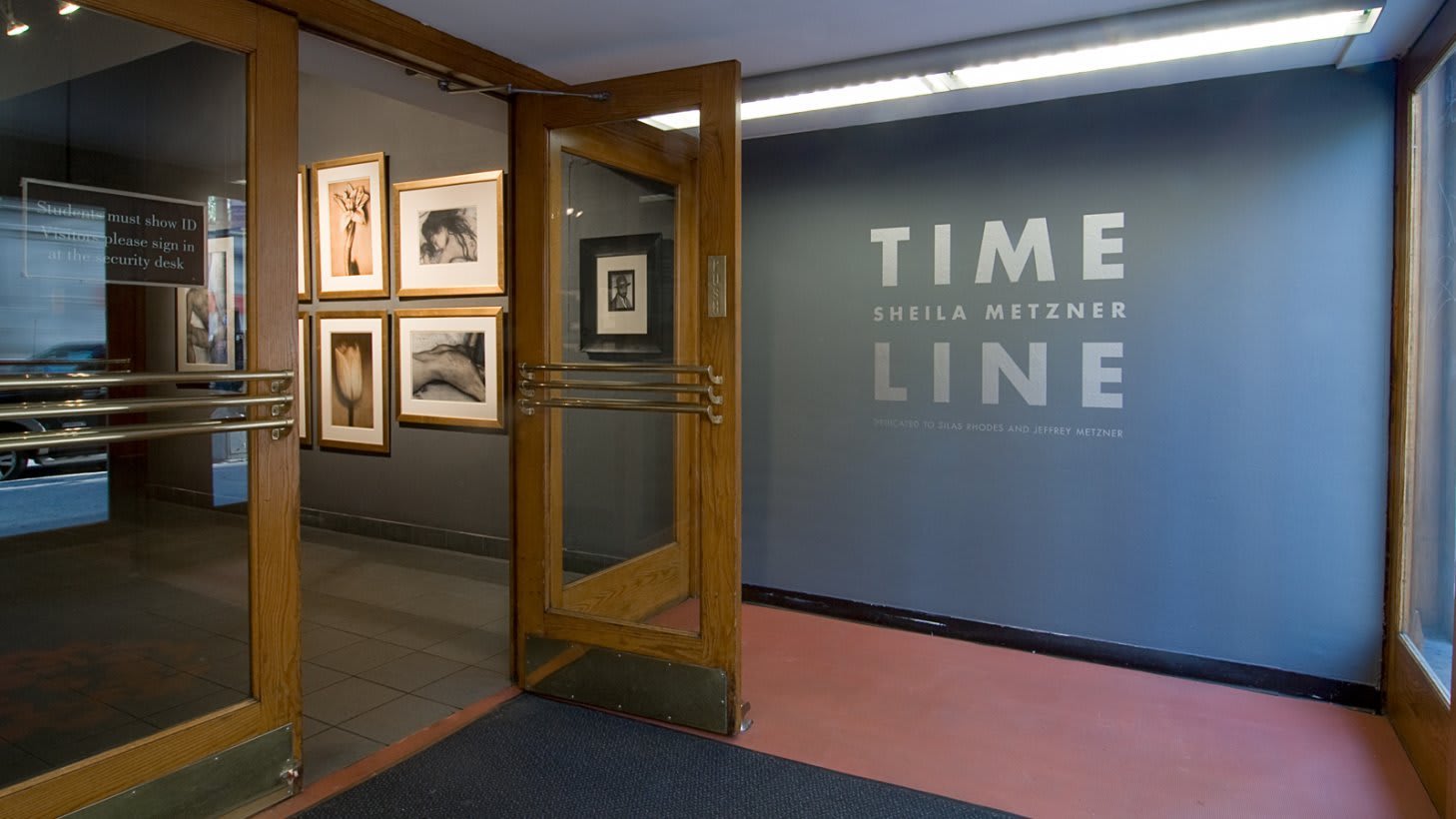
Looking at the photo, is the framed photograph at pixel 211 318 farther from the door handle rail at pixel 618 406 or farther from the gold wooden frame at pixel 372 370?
the gold wooden frame at pixel 372 370

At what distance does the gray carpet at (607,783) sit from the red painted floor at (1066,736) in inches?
4.8

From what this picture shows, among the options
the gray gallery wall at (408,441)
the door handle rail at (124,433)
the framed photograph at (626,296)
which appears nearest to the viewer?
the door handle rail at (124,433)

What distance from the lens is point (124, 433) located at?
6.93 feet

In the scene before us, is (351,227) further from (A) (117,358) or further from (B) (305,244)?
(A) (117,358)

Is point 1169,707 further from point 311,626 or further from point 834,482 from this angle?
point 311,626

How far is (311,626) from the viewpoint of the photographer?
398cm

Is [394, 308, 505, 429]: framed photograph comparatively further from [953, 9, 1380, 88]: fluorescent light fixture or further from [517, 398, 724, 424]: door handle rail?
[953, 9, 1380, 88]: fluorescent light fixture

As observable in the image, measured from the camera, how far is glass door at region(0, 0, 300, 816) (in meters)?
1.96

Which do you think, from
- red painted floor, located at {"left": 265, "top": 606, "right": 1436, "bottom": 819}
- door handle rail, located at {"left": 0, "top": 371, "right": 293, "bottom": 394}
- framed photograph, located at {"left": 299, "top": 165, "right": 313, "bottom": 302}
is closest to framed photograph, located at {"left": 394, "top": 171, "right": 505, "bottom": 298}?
framed photograph, located at {"left": 299, "top": 165, "right": 313, "bottom": 302}

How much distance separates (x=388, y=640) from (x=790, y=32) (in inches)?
120

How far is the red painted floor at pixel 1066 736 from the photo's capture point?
2.52 metres

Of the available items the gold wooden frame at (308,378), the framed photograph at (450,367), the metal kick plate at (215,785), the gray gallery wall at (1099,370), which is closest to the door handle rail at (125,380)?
the metal kick plate at (215,785)

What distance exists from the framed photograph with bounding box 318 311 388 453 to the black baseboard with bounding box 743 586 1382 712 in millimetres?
2757

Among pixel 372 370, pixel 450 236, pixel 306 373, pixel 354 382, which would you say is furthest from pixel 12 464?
pixel 306 373
